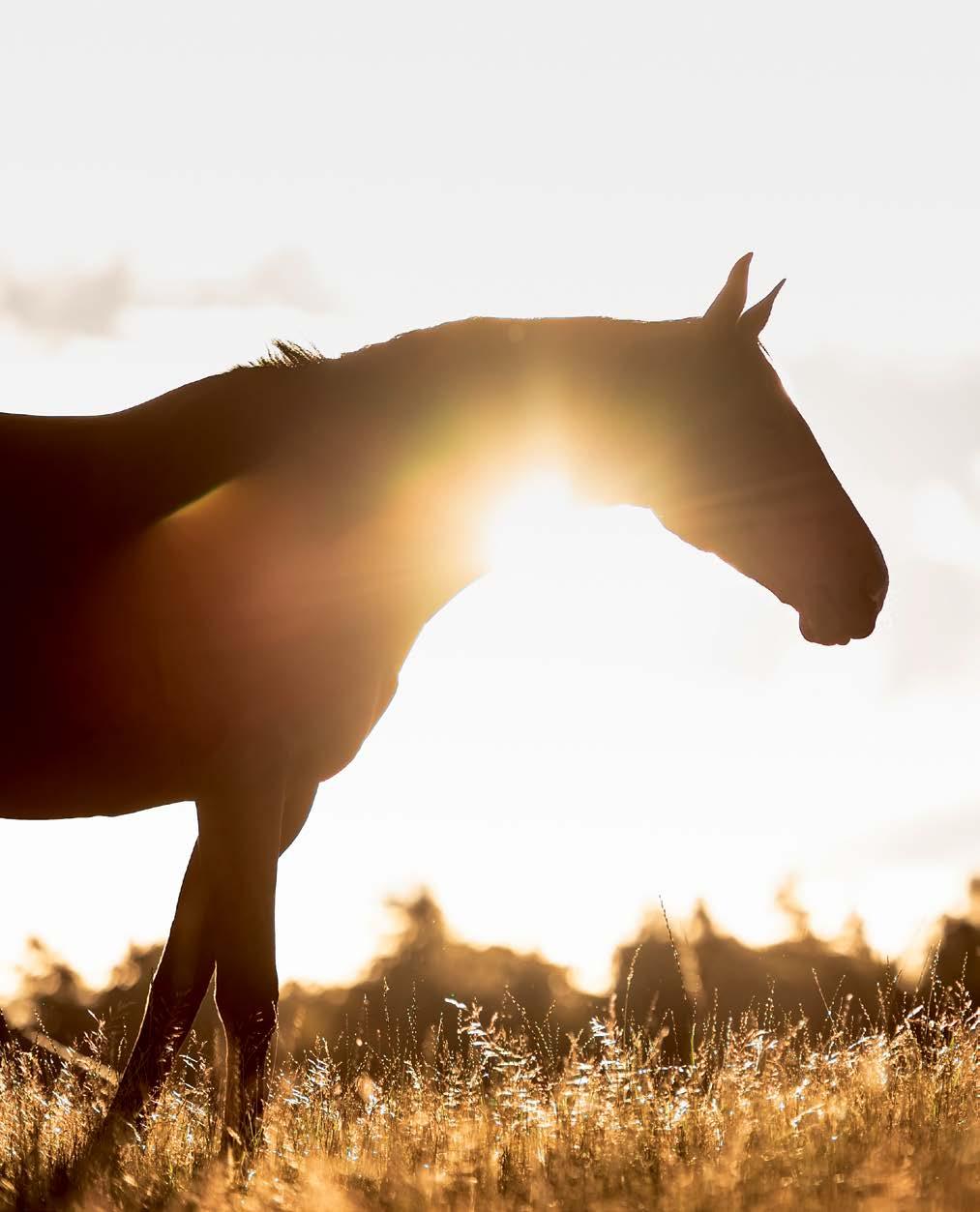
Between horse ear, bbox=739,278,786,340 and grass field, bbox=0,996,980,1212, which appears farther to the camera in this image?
horse ear, bbox=739,278,786,340

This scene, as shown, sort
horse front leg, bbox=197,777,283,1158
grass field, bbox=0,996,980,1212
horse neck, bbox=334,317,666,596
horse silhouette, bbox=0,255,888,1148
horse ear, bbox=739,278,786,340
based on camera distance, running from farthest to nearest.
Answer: horse ear, bbox=739,278,786,340
horse neck, bbox=334,317,666,596
horse silhouette, bbox=0,255,888,1148
horse front leg, bbox=197,777,283,1158
grass field, bbox=0,996,980,1212

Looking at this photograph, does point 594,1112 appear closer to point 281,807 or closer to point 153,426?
point 281,807

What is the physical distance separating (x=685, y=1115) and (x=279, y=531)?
9.19 feet

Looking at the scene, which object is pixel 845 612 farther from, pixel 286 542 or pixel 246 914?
pixel 246 914

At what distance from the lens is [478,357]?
582 cm

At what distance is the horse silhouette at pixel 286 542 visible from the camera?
5.11 m

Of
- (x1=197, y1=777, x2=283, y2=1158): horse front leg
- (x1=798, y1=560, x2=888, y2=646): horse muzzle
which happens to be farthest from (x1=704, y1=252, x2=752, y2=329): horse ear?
(x1=197, y1=777, x2=283, y2=1158): horse front leg

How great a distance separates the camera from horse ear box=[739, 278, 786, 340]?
5844 mm

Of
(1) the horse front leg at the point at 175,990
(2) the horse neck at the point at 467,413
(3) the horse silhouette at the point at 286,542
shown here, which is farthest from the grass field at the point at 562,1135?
(2) the horse neck at the point at 467,413

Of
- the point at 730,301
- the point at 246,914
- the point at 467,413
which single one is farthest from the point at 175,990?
the point at 730,301

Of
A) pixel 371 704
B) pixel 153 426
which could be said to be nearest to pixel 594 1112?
pixel 371 704

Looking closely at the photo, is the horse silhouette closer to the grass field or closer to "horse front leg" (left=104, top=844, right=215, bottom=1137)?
"horse front leg" (left=104, top=844, right=215, bottom=1137)

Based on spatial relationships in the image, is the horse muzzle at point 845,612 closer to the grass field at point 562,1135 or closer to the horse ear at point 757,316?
the horse ear at point 757,316

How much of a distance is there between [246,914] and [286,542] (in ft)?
5.11
